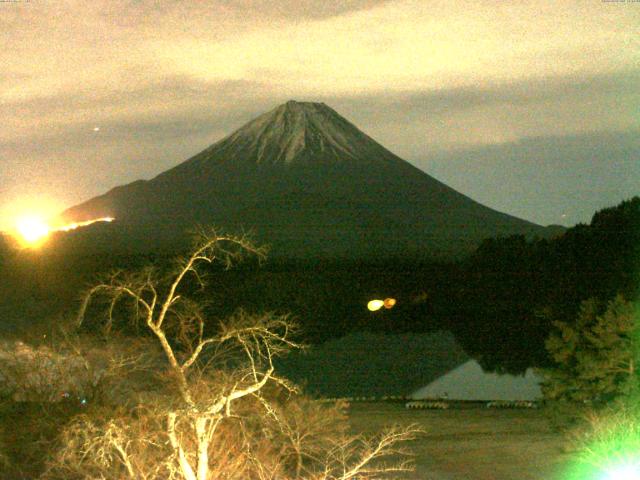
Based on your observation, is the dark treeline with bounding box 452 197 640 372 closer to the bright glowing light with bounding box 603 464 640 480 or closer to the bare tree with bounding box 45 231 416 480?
the bright glowing light with bounding box 603 464 640 480

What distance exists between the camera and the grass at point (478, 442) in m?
16.1

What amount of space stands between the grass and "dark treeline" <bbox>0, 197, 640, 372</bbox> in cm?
840

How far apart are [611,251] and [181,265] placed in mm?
40398

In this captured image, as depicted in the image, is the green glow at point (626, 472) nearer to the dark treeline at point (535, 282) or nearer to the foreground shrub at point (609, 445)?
the foreground shrub at point (609, 445)

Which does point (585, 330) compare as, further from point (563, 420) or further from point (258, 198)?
point (258, 198)

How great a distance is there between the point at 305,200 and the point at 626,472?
14001 centimetres

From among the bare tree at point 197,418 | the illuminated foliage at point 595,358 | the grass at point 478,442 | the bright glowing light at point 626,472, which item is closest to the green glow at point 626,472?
the bright glowing light at point 626,472

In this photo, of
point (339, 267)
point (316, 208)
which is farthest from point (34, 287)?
point (316, 208)

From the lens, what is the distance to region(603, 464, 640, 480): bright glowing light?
13.1 meters

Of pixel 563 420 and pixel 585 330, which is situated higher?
pixel 585 330

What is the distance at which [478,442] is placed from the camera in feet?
63.0

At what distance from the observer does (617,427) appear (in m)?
13.6

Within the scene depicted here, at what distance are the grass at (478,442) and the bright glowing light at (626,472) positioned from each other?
6.01 feet

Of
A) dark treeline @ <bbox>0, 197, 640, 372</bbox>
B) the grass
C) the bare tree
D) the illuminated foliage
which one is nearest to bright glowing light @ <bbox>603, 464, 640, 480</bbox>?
the grass
